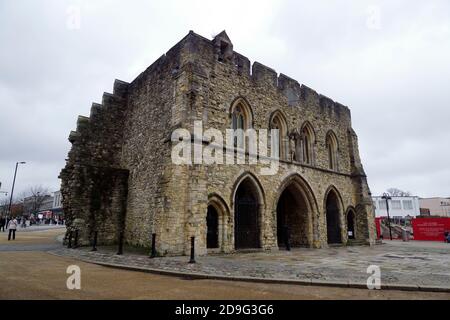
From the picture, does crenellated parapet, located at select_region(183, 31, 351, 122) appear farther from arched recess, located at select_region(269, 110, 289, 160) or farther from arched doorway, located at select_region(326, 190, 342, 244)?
arched doorway, located at select_region(326, 190, 342, 244)

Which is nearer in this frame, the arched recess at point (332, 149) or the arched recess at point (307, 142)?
the arched recess at point (307, 142)

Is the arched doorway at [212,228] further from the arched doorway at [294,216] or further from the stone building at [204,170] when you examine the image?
the arched doorway at [294,216]

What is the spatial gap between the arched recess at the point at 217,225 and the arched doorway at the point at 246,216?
878 millimetres

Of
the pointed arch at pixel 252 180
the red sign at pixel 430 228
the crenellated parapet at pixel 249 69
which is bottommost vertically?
the red sign at pixel 430 228

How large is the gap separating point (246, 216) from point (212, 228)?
192 centimetres

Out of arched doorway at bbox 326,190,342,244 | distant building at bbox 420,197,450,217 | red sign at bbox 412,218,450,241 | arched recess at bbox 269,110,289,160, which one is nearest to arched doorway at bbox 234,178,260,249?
arched recess at bbox 269,110,289,160

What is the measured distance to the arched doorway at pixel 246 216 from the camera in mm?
12727

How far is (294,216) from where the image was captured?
16578 millimetres

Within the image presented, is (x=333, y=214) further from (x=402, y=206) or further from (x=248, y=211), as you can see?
(x=402, y=206)

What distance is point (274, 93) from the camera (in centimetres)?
1563

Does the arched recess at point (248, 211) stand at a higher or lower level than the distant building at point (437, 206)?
lower

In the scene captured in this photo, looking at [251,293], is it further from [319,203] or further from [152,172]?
[319,203]

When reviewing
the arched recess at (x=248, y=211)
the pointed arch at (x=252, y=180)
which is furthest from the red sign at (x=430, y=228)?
the arched recess at (x=248, y=211)
